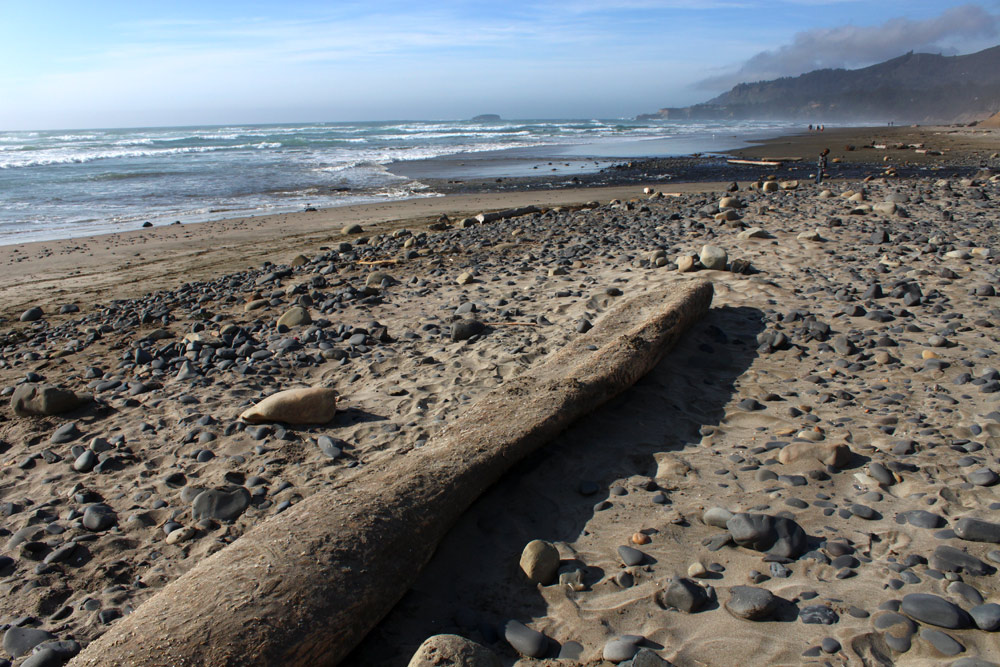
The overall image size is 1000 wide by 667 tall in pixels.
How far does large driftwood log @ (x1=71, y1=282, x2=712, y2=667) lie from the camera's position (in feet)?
6.08

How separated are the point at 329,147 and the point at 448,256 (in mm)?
34629

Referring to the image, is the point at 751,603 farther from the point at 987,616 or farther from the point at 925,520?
the point at 925,520

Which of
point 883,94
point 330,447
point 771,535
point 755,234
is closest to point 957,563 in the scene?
point 771,535

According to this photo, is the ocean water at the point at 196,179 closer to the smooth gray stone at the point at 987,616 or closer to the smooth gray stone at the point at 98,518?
the smooth gray stone at the point at 98,518

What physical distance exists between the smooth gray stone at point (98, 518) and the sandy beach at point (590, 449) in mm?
14

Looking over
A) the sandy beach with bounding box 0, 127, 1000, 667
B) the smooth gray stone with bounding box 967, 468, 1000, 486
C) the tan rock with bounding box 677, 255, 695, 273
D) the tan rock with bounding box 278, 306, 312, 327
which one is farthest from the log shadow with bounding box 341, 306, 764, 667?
the tan rock with bounding box 278, 306, 312, 327

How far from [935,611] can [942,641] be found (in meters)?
0.11

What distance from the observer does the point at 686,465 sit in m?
2.99

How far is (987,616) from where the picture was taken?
74.4 inches

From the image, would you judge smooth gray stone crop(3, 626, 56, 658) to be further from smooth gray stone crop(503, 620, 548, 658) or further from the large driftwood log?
smooth gray stone crop(503, 620, 548, 658)

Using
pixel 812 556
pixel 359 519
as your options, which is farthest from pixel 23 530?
pixel 812 556

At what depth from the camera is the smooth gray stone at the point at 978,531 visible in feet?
7.40

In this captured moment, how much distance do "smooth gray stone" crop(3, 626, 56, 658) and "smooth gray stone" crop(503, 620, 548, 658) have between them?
166 centimetres

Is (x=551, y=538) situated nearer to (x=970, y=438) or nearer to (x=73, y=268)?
(x=970, y=438)
